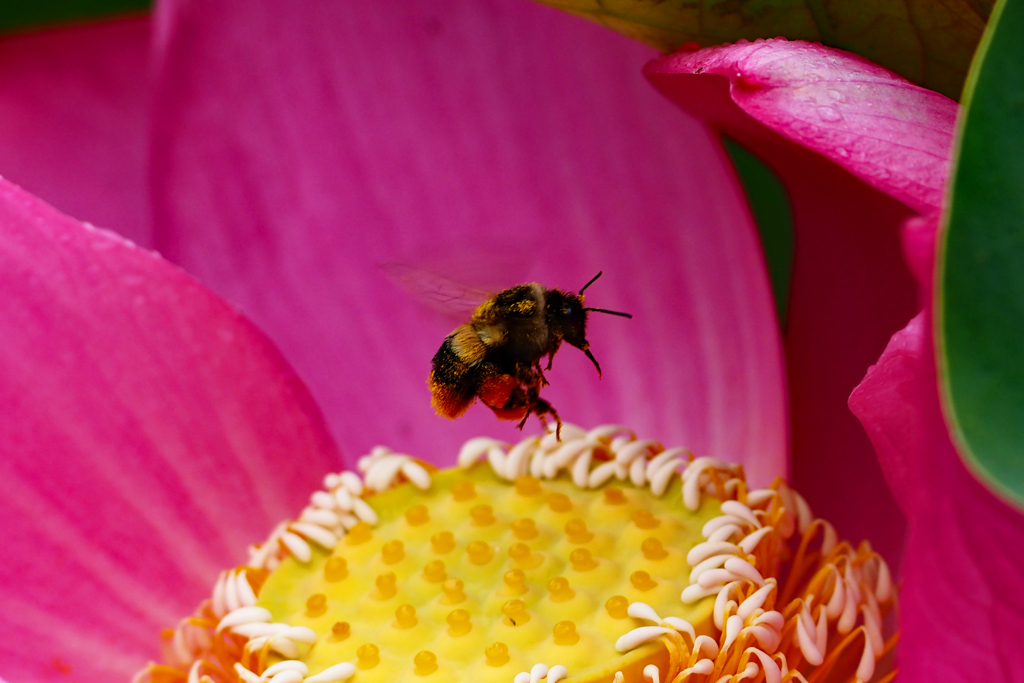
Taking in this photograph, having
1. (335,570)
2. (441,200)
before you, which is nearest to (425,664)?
(335,570)

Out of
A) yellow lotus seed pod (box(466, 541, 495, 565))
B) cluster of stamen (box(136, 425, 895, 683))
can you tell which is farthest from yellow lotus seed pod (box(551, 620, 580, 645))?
yellow lotus seed pod (box(466, 541, 495, 565))

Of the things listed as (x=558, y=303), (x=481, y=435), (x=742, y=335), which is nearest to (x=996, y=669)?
(x=558, y=303)

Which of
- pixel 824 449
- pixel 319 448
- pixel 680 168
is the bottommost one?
pixel 824 449

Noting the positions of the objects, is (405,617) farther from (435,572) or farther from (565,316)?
(565,316)

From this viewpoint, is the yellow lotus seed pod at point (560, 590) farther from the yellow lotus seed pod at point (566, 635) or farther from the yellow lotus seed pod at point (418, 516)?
the yellow lotus seed pod at point (418, 516)

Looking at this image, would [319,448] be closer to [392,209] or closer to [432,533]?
[432,533]

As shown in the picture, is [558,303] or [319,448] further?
[319,448]
